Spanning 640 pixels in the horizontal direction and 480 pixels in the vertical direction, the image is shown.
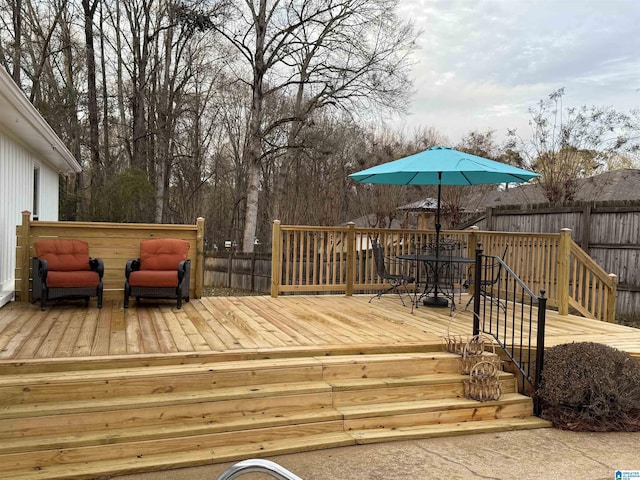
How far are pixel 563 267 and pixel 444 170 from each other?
2.15 m

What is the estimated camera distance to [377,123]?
1717 cm

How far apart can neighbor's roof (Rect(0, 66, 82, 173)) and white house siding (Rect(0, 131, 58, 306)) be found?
14 centimetres

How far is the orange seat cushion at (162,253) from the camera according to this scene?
5.98 metres

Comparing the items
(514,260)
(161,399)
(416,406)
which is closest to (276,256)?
(514,260)

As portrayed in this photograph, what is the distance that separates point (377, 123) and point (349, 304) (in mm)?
11657

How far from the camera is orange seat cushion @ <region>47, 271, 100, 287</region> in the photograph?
5.34 metres

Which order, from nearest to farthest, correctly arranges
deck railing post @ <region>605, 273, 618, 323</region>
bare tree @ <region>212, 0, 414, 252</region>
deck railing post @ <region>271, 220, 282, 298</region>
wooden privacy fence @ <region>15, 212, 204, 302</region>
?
wooden privacy fence @ <region>15, 212, 204, 302</region> < deck railing post @ <region>605, 273, 618, 323</region> < deck railing post @ <region>271, 220, 282, 298</region> < bare tree @ <region>212, 0, 414, 252</region>

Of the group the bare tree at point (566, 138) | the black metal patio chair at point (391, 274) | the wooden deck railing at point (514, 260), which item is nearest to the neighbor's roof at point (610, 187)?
the bare tree at point (566, 138)

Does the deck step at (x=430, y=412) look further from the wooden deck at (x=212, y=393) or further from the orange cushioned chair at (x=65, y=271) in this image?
the orange cushioned chair at (x=65, y=271)

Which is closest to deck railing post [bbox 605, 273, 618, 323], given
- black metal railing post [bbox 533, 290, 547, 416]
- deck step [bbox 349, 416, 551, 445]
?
black metal railing post [bbox 533, 290, 547, 416]

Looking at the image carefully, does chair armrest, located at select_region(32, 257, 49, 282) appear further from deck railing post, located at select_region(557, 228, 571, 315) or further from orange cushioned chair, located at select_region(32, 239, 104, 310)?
deck railing post, located at select_region(557, 228, 571, 315)

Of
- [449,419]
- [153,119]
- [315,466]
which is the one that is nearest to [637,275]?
[449,419]

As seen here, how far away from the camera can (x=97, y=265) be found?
18.4ft

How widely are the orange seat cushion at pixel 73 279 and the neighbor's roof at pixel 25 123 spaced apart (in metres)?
1.79
